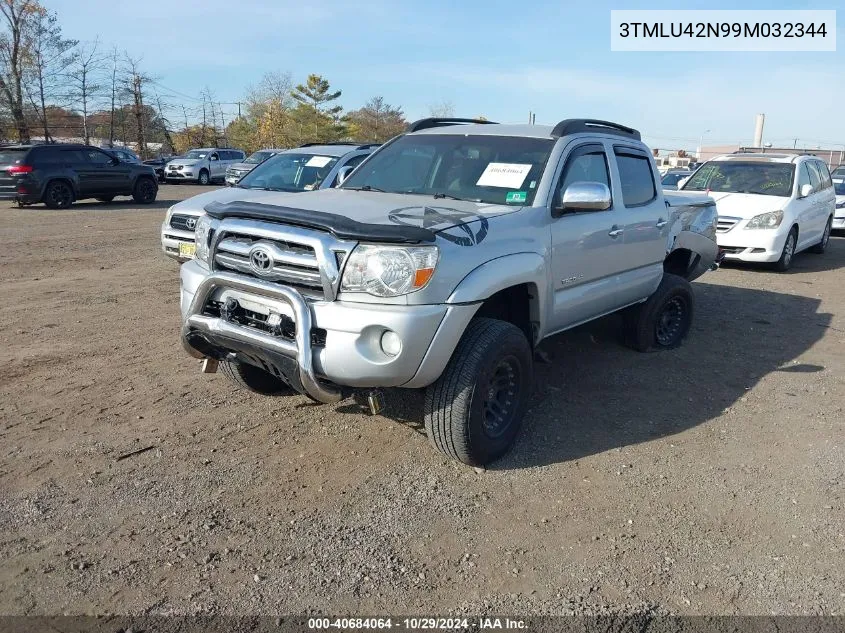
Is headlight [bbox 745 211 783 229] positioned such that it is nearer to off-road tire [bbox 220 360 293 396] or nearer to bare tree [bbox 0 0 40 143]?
off-road tire [bbox 220 360 293 396]

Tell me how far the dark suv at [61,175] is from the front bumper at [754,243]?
14948mm

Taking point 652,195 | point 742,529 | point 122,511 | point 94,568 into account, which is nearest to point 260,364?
point 122,511

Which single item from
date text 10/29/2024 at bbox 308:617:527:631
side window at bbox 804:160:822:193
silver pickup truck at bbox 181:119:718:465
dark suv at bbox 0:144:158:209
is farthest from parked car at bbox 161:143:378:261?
dark suv at bbox 0:144:158:209

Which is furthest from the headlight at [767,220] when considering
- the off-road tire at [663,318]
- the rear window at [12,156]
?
the rear window at [12,156]

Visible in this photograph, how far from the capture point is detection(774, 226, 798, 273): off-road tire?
10.4 m

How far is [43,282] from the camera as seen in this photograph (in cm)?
816

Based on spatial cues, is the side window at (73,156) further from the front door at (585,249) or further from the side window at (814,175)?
the side window at (814,175)

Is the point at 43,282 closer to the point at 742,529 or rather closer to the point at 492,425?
the point at 492,425

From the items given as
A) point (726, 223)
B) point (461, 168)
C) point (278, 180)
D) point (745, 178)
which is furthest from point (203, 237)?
point (745, 178)

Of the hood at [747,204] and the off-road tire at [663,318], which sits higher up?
the hood at [747,204]

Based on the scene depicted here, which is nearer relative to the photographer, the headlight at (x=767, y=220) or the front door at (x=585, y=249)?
the front door at (x=585, y=249)

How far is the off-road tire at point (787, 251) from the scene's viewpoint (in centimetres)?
1038

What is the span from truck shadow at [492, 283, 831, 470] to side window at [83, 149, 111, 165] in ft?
50.1

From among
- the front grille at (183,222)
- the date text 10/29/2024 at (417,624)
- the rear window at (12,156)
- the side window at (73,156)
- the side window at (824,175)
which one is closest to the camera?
the date text 10/29/2024 at (417,624)
